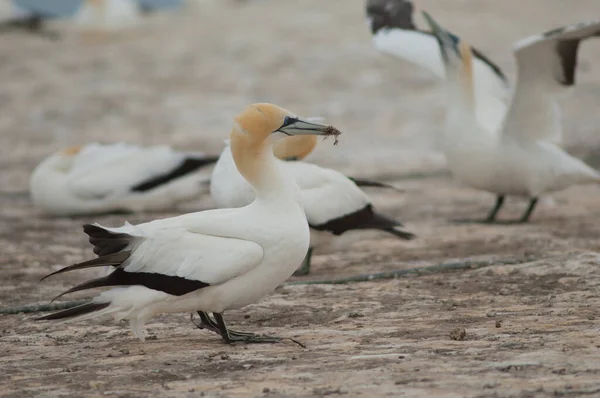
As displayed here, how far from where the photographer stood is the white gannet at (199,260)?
197 inches

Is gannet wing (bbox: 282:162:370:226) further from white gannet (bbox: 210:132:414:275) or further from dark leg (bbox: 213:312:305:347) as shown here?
dark leg (bbox: 213:312:305:347)

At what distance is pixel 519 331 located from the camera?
17.0 ft

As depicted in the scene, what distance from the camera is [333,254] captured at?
8.23 m

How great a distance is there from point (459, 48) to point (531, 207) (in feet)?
4.46

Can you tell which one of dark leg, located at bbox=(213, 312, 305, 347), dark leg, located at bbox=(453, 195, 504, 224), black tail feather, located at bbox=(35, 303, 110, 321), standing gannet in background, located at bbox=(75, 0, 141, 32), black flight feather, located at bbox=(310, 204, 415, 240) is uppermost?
standing gannet in background, located at bbox=(75, 0, 141, 32)

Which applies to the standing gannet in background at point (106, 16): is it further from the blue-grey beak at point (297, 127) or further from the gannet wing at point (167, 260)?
the gannet wing at point (167, 260)

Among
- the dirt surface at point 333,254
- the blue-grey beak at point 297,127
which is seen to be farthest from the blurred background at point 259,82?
the blue-grey beak at point 297,127

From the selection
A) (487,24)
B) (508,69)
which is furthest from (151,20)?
(508,69)

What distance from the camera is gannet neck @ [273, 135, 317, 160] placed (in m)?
7.24

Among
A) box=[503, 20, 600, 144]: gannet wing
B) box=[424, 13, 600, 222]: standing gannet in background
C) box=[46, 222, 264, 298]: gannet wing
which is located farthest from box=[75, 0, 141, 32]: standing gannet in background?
box=[46, 222, 264, 298]: gannet wing

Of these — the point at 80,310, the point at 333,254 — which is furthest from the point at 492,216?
the point at 80,310

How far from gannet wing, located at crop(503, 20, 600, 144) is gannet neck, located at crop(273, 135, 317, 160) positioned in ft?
6.78

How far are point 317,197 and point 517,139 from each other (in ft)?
9.07

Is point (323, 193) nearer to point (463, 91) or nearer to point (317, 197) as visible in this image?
point (317, 197)
